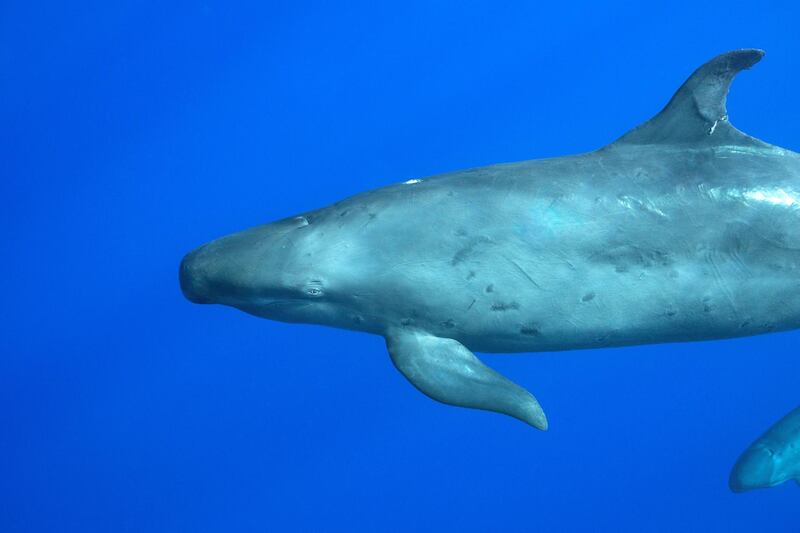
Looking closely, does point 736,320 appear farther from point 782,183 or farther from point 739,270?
point 782,183

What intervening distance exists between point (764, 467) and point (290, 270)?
662cm

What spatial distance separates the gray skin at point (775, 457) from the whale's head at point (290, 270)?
228 inches

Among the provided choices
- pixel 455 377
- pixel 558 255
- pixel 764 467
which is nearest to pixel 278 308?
pixel 455 377

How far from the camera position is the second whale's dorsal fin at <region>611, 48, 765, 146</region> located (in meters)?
5.74

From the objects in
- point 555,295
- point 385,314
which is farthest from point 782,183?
point 385,314

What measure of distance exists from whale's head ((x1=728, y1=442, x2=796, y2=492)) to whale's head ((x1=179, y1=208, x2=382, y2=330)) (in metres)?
5.78

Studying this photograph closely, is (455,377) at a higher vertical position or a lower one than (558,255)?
lower

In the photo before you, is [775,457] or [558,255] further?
[775,457]

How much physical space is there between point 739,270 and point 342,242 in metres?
3.08

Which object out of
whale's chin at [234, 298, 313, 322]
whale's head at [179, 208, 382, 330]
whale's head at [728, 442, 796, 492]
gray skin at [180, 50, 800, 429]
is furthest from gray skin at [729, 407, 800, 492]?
whale's chin at [234, 298, 313, 322]

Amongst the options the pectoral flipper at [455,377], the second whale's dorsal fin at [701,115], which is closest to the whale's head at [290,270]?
the pectoral flipper at [455,377]

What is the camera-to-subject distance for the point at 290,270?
5.88 metres

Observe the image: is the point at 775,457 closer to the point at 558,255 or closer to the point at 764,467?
the point at 764,467

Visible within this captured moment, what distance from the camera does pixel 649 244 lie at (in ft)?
18.5
